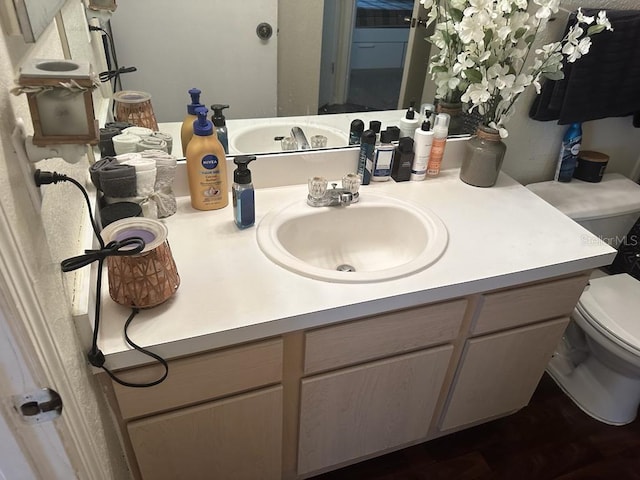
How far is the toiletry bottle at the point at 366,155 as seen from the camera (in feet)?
4.22

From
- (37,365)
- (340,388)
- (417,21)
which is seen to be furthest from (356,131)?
(37,365)

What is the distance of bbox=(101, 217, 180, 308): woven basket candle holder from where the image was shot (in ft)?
2.62

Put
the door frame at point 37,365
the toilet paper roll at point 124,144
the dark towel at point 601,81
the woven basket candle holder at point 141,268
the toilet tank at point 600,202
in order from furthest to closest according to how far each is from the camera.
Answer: the toilet tank at point 600,202, the dark towel at point 601,81, the toilet paper roll at point 124,144, the woven basket candle holder at point 141,268, the door frame at point 37,365

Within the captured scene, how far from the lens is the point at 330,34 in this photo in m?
1.25

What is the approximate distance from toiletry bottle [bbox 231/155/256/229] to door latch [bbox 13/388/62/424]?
58cm

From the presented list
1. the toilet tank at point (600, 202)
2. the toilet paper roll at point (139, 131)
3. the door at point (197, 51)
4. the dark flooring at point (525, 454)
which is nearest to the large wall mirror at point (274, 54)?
the door at point (197, 51)

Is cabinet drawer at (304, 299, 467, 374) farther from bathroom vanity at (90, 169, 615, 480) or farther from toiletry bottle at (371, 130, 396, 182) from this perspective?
toiletry bottle at (371, 130, 396, 182)

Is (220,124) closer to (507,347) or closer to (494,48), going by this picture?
(494,48)

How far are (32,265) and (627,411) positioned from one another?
1.86 meters

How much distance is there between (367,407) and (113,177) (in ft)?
2.61

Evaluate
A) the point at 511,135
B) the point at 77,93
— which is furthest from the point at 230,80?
the point at 511,135

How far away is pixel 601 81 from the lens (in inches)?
57.4

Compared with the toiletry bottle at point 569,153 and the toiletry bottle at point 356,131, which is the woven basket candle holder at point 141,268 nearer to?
the toiletry bottle at point 356,131

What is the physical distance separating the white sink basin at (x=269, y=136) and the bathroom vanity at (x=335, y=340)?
0.12 meters
